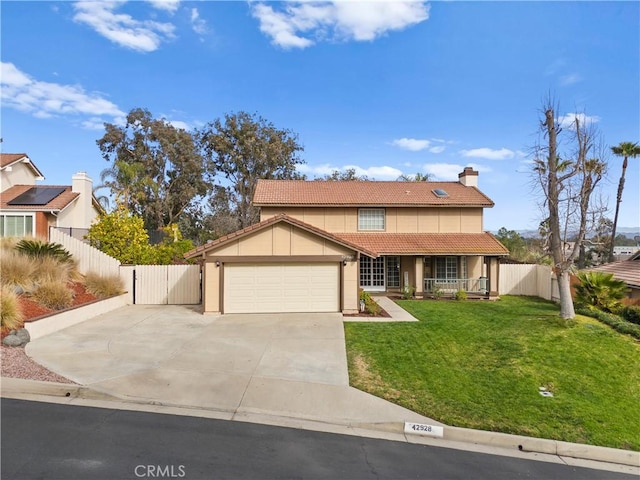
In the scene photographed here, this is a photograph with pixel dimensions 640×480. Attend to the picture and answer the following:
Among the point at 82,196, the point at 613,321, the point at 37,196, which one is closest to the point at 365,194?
the point at 613,321

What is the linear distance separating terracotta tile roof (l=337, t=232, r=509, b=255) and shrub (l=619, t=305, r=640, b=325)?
6049mm

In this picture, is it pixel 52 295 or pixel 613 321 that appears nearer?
pixel 52 295

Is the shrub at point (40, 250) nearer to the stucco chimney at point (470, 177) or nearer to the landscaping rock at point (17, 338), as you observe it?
the landscaping rock at point (17, 338)

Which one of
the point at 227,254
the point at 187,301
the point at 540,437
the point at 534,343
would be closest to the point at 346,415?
the point at 540,437

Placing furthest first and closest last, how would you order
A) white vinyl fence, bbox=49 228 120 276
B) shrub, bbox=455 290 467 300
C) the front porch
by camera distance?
1. the front porch
2. shrub, bbox=455 290 467 300
3. white vinyl fence, bbox=49 228 120 276

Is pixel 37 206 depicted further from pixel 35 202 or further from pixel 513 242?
pixel 513 242

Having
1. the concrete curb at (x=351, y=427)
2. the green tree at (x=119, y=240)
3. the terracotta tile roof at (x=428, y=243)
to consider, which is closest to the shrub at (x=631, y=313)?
the terracotta tile roof at (x=428, y=243)

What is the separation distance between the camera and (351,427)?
258 inches

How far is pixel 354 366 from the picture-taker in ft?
30.3

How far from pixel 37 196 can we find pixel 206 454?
22.5m

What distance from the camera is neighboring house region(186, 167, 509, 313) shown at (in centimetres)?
1549

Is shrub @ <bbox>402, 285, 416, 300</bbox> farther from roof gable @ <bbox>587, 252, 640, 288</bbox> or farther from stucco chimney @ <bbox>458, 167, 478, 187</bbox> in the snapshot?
stucco chimney @ <bbox>458, 167, 478, 187</bbox>

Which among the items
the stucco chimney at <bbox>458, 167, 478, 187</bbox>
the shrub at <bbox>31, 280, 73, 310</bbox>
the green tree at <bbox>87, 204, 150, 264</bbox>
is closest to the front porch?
the stucco chimney at <bbox>458, 167, 478, 187</bbox>

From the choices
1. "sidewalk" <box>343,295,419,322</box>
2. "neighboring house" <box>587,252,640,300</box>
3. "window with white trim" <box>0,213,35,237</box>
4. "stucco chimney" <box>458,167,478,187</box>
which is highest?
"stucco chimney" <box>458,167,478,187</box>
